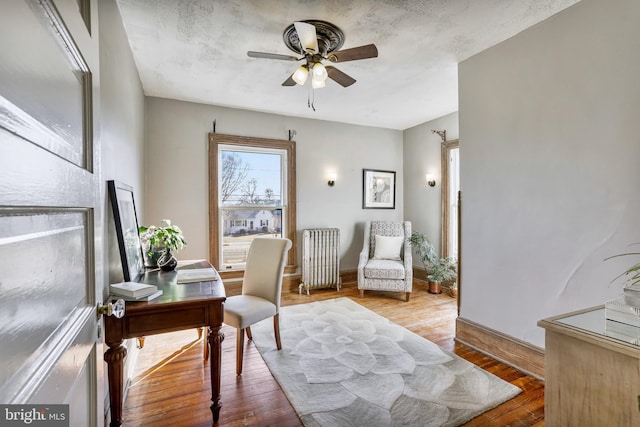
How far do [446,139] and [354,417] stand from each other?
3972 millimetres

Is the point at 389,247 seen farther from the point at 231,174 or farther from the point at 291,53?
the point at 291,53

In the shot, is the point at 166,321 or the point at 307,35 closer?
the point at 166,321

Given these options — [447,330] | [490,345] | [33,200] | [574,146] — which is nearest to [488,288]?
[490,345]

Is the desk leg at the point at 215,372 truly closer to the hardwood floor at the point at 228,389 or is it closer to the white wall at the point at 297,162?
the hardwood floor at the point at 228,389

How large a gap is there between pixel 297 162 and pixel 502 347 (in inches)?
134

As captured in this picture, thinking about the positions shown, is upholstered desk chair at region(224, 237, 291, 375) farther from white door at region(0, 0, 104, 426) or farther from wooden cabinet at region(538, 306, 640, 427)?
Result: wooden cabinet at region(538, 306, 640, 427)

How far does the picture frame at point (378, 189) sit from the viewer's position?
203 inches

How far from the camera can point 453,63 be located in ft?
9.50

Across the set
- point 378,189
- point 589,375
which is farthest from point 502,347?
point 378,189

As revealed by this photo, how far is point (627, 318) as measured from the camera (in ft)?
Result: 3.83

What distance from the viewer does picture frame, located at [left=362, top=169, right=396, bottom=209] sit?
5160mm

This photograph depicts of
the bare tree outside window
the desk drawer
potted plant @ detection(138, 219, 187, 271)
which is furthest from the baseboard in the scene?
the bare tree outside window

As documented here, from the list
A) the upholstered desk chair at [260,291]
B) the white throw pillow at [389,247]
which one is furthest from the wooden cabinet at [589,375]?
the white throw pillow at [389,247]

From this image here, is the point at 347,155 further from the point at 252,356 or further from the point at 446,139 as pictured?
the point at 252,356
